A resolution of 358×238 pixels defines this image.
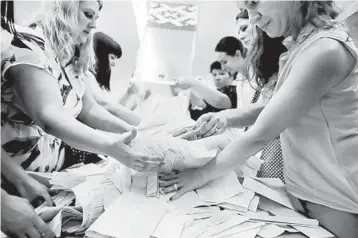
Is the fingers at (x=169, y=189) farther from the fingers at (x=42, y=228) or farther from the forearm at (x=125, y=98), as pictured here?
the forearm at (x=125, y=98)

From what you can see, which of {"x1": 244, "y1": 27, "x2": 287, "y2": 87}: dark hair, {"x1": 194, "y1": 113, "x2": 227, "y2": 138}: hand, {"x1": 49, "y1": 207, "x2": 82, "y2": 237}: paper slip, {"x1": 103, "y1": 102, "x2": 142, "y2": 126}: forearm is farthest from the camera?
{"x1": 103, "y1": 102, "x2": 142, "y2": 126}: forearm

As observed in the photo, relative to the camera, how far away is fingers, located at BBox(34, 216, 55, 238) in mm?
551

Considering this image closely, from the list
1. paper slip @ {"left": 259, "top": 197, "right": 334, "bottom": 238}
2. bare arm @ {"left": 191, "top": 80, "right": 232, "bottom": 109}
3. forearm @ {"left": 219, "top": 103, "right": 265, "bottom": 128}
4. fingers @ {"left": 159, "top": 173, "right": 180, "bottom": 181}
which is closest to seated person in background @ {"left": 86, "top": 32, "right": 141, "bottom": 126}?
bare arm @ {"left": 191, "top": 80, "right": 232, "bottom": 109}

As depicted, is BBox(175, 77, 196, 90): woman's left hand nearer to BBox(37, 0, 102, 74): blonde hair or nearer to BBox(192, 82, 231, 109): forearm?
BBox(192, 82, 231, 109): forearm

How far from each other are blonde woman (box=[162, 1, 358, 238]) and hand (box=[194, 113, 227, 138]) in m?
0.17

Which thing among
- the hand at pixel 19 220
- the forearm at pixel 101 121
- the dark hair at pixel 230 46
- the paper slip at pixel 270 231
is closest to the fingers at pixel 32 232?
the hand at pixel 19 220

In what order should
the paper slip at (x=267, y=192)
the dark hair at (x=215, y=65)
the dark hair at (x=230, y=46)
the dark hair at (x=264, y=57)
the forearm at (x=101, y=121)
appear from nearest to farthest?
the paper slip at (x=267, y=192) < the dark hair at (x=264, y=57) < the forearm at (x=101, y=121) < the dark hair at (x=230, y=46) < the dark hair at (x=215, y=65)

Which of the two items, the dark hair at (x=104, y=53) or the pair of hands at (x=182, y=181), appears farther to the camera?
the dark hair at (x=104, y=53)

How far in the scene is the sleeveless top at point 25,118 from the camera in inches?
23.5

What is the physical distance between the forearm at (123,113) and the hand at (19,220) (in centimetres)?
84

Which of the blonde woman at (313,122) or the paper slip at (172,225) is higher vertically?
the blonde woman at (313,122)

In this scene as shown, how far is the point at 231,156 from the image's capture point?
2.63 ft

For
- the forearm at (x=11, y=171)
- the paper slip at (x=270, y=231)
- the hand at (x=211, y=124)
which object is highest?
the forearm at (x=11, y=171)

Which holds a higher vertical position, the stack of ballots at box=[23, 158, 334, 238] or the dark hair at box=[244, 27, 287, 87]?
the dark hair at box=[244, 27, 287, 87]
